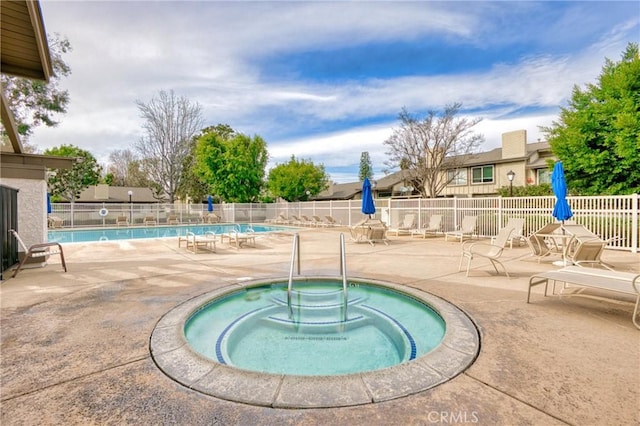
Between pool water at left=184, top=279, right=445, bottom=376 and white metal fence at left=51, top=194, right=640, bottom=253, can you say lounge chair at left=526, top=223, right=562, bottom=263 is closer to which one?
white metal fence at left=51, top=194, right=640, bottom=253

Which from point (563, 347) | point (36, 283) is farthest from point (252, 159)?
point (563, 347)

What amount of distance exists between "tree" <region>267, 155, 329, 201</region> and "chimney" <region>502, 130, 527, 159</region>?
66.3 feet

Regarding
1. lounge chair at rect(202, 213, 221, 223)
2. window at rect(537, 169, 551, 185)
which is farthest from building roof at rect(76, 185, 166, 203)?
window at rect(537, 169, 551, 185)

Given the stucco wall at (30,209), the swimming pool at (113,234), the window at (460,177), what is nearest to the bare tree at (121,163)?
the swimming pool at (113,234)

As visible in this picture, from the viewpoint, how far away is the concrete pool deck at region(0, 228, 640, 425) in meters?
1.94

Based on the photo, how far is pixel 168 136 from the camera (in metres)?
32.4

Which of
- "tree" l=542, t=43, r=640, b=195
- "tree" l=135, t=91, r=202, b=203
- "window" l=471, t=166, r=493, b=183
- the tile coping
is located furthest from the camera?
"tree" l=135, t=91, r=202, b=203

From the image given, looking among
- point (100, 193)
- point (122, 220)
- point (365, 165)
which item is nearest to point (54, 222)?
point (122, 220)

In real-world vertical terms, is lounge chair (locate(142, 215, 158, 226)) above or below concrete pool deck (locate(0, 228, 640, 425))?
above

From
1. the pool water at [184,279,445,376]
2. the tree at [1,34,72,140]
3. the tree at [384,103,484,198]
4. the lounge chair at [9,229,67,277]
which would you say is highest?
the tree at [1,34,72,140]

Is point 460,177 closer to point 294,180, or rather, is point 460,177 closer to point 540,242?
point 294,180

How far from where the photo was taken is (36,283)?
221 inches

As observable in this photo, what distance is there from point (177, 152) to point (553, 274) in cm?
3554

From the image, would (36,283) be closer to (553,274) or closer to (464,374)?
(464,374)
